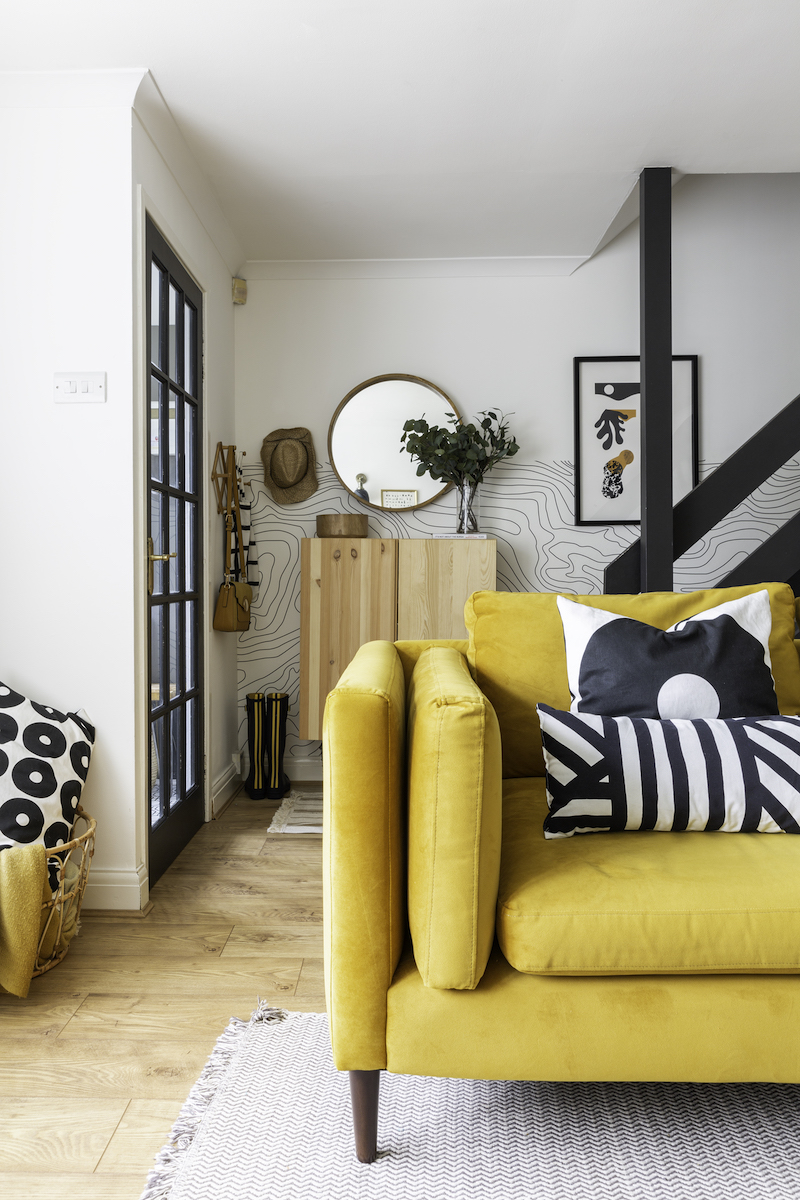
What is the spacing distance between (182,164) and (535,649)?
81.4 inches

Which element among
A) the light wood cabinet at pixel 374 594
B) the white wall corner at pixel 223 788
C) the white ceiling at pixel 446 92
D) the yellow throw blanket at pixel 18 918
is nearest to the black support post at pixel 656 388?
the white ceiling at pixel 446 92

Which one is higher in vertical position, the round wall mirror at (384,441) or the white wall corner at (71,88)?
the white wall corner at (71,88)

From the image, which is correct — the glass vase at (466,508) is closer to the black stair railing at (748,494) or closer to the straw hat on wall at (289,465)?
the straw hat on wall at (289,465)

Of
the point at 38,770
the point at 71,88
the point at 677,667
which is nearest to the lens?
the point at 677,667

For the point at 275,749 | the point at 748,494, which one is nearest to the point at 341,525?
the point at 275,749

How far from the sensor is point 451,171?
2.78 meters

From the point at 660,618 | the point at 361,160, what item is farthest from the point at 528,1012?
the point at 361,160

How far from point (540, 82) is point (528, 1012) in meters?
2.38

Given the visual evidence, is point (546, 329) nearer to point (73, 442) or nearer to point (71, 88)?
point (71, 88)

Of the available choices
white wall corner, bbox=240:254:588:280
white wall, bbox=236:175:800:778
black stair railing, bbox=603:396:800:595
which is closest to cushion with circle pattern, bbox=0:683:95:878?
white wall, bbox=236:175:800:778

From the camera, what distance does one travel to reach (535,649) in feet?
5.82

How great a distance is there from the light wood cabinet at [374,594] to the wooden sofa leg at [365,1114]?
2074mm

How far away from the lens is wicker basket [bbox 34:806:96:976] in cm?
183

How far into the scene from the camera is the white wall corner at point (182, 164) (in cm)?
227
